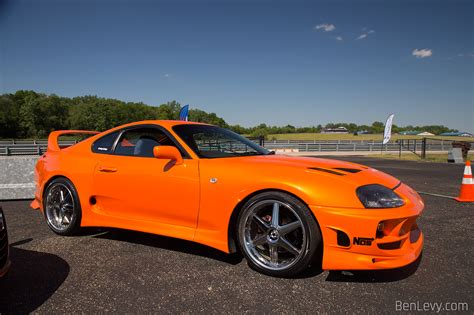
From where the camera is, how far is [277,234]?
9.11 ft

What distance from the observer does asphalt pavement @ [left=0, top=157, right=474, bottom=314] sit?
7.63 feet

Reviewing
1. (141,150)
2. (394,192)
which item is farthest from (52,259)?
(394,192)

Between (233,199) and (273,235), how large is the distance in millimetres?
453

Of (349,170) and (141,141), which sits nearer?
(349,170)

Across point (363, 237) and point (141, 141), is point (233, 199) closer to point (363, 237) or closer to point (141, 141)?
point (363, 237)

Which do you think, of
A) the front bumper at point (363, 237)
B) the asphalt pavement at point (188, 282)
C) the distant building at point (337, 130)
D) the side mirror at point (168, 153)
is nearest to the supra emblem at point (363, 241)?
the front bumper at point (363, 237)

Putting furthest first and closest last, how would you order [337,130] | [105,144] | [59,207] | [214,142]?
[337,130]
[59,207]
[105,144]
[214,142]

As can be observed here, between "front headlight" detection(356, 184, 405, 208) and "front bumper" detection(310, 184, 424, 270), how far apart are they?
0.05 metres

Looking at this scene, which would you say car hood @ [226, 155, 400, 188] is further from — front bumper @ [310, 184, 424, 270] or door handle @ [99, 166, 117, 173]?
door handle @ [99, 166, 117, 173]

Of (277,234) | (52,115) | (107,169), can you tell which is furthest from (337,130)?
(277,234)

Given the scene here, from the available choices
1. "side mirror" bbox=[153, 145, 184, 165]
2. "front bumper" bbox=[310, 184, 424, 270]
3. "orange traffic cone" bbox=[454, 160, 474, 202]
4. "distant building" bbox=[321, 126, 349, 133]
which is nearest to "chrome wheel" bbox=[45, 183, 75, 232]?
"side mirror" bbox=[153, 145, 184, 165]

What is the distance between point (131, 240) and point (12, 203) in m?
3.40

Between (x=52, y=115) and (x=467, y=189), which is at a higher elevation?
(x=52, y=115)

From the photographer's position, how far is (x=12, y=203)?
5855mm
